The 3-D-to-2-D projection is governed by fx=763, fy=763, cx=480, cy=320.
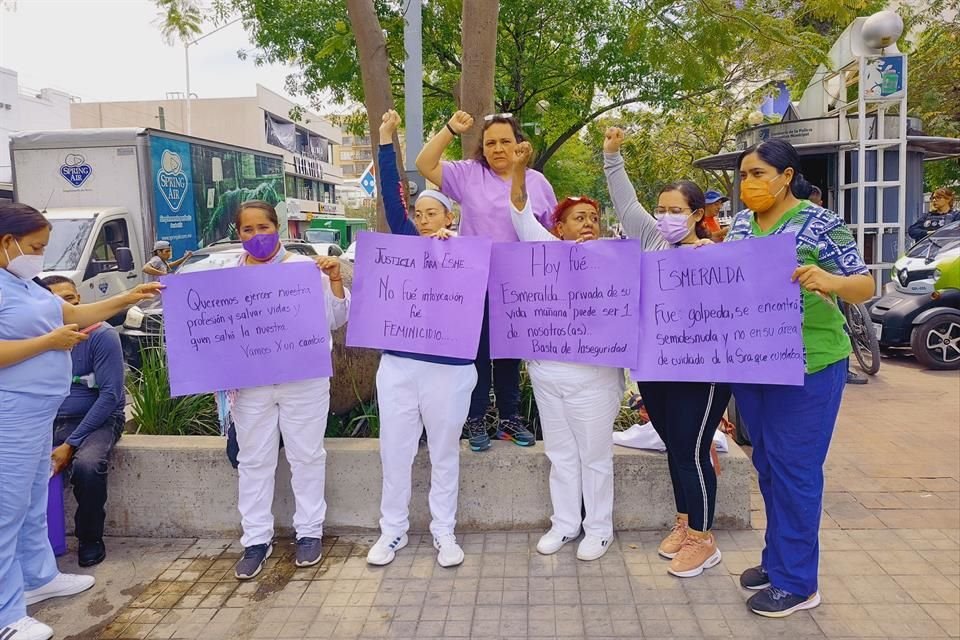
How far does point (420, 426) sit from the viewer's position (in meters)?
4.04

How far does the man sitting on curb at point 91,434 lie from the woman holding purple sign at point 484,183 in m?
1.99

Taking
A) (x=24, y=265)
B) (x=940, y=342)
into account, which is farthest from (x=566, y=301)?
(x=940, y=342)

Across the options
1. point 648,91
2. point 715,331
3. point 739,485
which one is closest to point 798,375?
point 715,331

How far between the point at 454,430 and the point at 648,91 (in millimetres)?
12612

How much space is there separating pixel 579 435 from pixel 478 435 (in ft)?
2.38

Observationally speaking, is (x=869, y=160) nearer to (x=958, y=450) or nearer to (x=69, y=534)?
(x=958, y=450)

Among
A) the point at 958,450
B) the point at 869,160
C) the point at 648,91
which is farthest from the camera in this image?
the point at 648,91

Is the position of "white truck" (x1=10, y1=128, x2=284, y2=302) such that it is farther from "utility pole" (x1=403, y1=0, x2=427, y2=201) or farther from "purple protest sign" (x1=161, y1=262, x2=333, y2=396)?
"purple protest sign" (x1=161, y1=262, x2=333, y2=396)

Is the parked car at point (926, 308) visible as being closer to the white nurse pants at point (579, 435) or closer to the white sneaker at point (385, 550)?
the white nurse pants at point (579, 435)

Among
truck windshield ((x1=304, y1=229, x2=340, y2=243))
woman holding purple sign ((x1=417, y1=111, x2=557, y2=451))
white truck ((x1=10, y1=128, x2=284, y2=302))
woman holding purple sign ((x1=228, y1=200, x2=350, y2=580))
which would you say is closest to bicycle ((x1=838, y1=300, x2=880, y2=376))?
woman holding purple sign ((x1=417, y1=111, x2=557, y2=451))

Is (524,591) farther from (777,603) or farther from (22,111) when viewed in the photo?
(22,111)

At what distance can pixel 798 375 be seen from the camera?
321cm

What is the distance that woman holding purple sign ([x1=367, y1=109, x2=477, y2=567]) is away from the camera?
3906mm

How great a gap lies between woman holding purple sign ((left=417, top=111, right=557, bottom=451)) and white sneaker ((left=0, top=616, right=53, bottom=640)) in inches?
88.6
